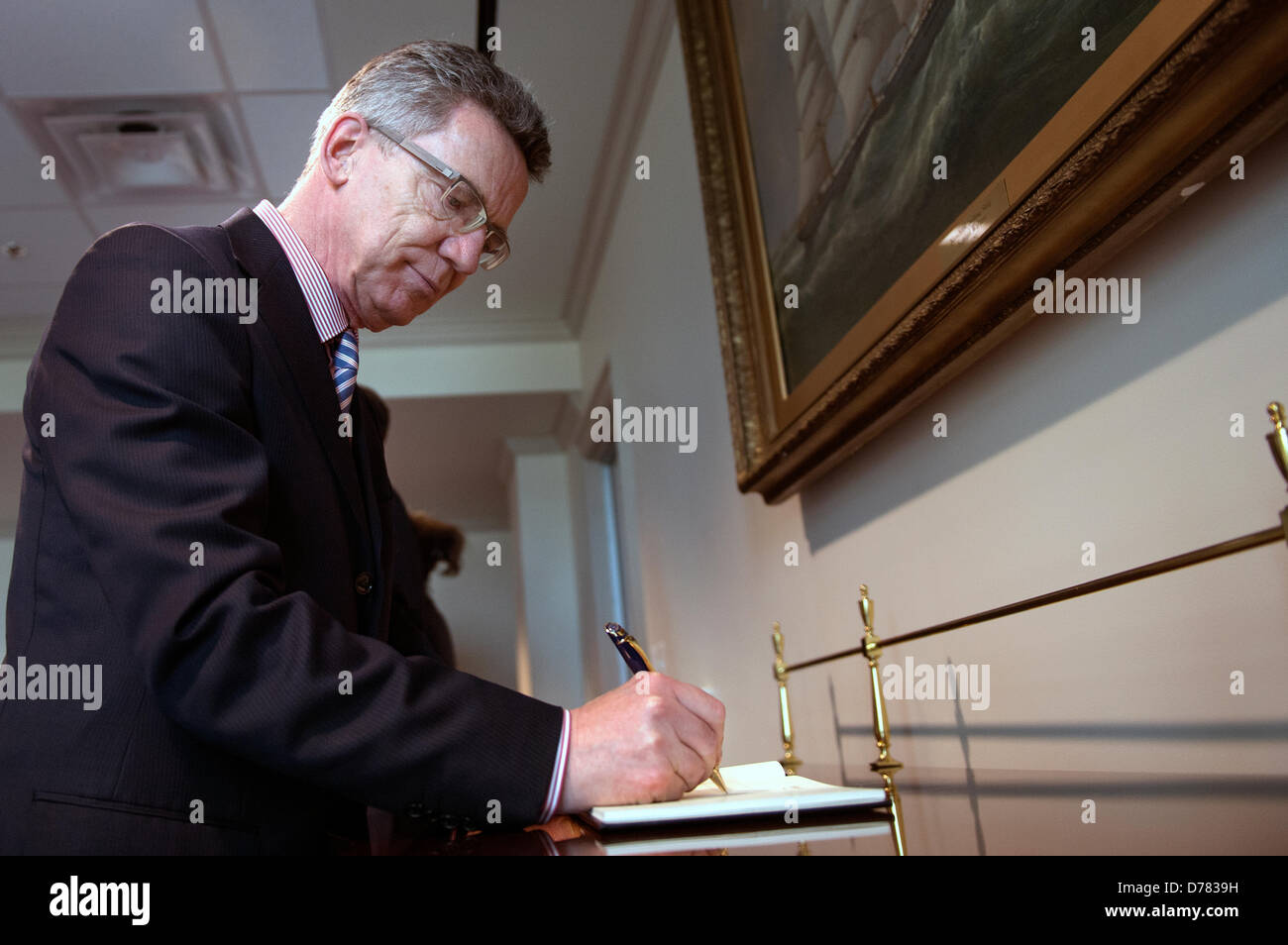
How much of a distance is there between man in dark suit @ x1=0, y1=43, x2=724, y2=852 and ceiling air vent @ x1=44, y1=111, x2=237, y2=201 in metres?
3.44

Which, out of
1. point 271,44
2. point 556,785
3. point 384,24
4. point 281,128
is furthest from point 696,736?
point 281,128

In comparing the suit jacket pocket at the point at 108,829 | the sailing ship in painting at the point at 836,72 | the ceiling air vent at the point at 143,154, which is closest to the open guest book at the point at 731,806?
the suit jacket pocket at the point at 108,829

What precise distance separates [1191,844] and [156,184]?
492 cm

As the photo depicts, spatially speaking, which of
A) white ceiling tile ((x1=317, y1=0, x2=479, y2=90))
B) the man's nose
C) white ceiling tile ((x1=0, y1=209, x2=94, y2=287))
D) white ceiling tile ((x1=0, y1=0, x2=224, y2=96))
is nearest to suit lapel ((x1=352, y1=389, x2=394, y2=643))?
the man's nose

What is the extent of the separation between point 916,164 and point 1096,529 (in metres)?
0.66

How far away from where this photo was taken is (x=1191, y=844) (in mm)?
658

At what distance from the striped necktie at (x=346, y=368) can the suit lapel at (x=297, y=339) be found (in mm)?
121

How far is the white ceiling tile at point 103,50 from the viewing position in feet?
11.5

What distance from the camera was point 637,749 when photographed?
897mm

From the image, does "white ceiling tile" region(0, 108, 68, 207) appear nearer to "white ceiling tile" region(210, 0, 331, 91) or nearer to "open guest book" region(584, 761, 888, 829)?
"white ceiling tile" region(210, 0, 331, 91)

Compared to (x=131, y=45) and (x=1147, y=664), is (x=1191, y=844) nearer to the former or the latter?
(x=1147, y=664)

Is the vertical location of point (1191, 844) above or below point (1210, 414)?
below

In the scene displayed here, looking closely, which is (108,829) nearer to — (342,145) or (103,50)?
(342,145)
